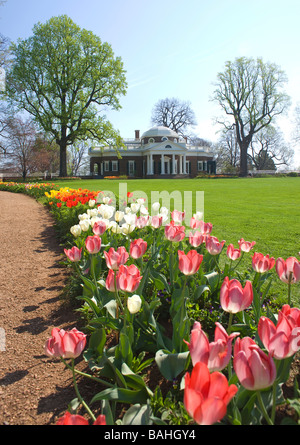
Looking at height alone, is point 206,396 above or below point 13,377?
above

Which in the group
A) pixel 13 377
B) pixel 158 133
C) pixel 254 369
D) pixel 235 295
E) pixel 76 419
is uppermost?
pixel 158 133

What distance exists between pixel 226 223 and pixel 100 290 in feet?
14.6

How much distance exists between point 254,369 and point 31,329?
2.25 metres

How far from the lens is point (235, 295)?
1474 mm

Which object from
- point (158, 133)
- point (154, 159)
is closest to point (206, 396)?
point (154, 159)

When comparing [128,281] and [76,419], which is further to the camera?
[128,281]

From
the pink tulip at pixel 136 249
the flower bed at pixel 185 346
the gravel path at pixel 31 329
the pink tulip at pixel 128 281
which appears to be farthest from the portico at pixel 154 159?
the pink tulip at pixel 128 281

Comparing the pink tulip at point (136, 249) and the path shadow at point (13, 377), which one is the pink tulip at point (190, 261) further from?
the path shadow at point (13, 377)

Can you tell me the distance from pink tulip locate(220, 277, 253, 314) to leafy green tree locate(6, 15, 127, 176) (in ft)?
105

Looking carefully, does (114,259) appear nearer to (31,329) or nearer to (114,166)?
(31,329)

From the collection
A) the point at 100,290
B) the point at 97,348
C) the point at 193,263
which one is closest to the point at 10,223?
the point at 100,290

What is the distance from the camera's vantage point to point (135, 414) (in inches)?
55.6

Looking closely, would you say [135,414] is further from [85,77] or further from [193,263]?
[85,77]

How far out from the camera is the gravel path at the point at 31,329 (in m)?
1.86
